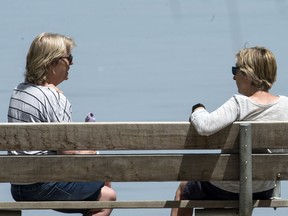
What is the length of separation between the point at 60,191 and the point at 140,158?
1.45 ft

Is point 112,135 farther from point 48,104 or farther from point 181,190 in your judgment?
point 181,190

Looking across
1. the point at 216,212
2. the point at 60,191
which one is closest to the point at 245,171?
the point at 216,212

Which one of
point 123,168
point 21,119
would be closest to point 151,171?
point 123,168

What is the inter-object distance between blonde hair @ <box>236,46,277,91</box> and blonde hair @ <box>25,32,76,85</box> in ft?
3.04

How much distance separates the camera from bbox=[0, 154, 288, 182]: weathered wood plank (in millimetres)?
4027

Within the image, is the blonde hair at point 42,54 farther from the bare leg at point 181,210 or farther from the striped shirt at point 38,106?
the bare leg at point 181,210

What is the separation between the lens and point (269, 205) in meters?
4.17

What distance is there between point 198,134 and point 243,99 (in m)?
0.40

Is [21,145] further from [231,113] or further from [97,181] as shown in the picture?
[231,113]

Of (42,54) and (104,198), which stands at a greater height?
(42,54)

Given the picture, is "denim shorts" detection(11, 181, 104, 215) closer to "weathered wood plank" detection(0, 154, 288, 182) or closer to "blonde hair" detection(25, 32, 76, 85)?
"weathered wood plank" detection(0, 154, 288, 182)

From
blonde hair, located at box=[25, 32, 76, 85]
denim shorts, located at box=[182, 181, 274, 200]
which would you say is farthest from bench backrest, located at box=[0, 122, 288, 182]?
blonde hair, located at box=[25, 32, 76, 85]

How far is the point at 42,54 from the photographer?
180 inches

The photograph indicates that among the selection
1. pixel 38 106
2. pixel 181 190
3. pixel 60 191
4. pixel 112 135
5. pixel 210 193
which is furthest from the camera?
pixel 181 190
